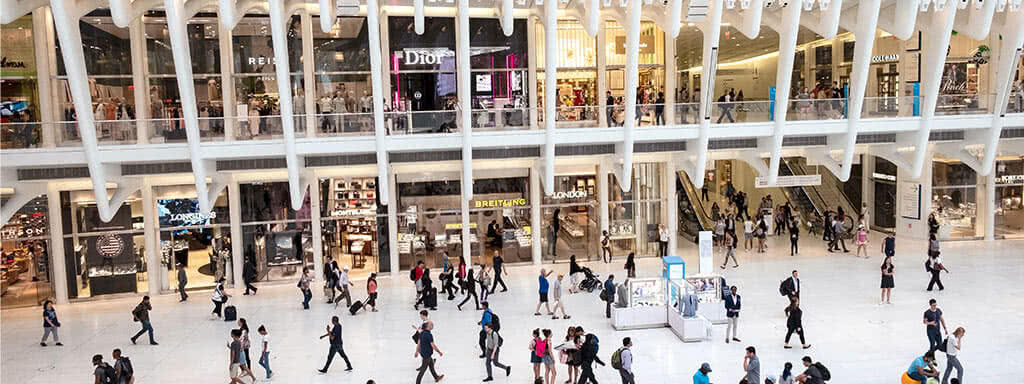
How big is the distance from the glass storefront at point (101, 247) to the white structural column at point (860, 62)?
63.6 feet

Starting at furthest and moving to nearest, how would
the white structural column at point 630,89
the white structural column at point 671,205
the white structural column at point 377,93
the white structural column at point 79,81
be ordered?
the white structural column at point 671,205 < the white structural column at point 630,89 < the white structural column at point 377,93 < the white structural column at point 79,81

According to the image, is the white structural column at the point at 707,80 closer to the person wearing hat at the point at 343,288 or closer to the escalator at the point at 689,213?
the escalator at the point at 689,213

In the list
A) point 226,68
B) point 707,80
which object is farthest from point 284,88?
point 707,80

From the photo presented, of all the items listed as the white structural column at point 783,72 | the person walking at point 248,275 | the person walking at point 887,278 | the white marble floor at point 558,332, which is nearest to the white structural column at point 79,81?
the white marble floor at point 558,332

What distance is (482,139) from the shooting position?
826 inches

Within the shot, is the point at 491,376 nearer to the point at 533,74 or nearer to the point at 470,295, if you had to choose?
the point at 470,295

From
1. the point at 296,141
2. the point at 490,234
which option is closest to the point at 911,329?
the point at 490,234

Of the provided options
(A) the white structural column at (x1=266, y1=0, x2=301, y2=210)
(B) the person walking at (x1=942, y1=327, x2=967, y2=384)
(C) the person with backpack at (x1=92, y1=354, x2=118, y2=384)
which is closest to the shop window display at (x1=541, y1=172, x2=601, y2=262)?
(A) the white structural column at (x1=266, y1=0, x2=301, y2=210)

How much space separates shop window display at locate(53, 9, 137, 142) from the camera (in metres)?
21.8

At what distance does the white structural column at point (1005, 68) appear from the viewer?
70.3 feet

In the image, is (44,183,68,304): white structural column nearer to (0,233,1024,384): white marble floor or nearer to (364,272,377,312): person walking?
(0,233,1024,384): white marble floor

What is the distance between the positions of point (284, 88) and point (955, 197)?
22192mm

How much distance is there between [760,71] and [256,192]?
23582mm

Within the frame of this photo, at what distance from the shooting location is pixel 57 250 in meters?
22.5
